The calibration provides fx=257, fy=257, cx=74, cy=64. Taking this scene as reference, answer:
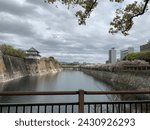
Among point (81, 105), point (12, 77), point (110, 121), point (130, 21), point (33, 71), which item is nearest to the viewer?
point (110, 121)

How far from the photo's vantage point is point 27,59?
101 metres

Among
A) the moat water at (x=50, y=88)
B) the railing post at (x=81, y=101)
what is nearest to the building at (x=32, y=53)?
the moat water at (x=50, y=88)

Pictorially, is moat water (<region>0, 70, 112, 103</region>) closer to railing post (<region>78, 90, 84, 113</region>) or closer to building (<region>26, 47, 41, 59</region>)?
railing post (<region>78, 90, 84, 113</region>)

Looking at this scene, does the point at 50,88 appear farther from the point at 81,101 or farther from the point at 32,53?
the point at 32,53

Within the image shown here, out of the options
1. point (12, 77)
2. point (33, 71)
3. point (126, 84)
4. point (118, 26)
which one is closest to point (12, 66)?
point (12, 77)

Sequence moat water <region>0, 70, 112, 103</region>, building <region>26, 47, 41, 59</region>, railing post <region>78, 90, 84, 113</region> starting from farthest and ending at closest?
building <region>26, 47, 41, 59</region>, moat water <region>0, 70, 112, 103</region>, railing post <region>78, 90, 84, 113</region>

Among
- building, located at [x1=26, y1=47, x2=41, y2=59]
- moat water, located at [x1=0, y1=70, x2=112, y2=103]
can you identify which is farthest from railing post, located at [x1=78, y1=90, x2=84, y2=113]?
building, located at [x1=26, y1=47, x2=41, y2=59]

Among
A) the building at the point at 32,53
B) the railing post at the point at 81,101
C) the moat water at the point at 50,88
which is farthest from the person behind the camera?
the building at the point at 32,53

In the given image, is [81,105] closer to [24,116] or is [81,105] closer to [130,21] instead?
[24,116]

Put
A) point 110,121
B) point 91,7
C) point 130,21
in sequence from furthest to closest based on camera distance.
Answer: point 130,21 → point 91,7 → point 110,121

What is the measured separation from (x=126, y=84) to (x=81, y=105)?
33964 millimetres

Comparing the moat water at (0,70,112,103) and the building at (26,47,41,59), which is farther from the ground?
the building at (26,47,41,59)

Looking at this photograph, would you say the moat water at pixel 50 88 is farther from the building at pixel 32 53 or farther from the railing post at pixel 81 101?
the building at pixel 32 53

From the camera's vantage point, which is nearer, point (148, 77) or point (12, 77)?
point (148, 77)
